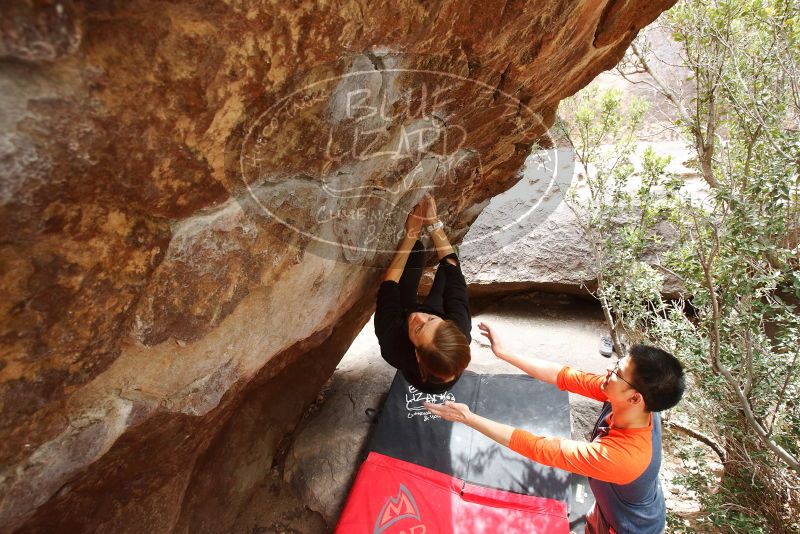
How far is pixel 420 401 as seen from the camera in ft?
16.4

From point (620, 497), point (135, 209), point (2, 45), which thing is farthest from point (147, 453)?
point (620, 497)

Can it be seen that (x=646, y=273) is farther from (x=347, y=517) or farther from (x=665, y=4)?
(x=347, y=517)

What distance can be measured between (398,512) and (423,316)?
2.03 m

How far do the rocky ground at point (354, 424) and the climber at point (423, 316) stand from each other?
6.58ft

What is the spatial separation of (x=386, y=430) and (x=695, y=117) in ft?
14.4

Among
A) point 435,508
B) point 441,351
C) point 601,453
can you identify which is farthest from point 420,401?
point 601,453

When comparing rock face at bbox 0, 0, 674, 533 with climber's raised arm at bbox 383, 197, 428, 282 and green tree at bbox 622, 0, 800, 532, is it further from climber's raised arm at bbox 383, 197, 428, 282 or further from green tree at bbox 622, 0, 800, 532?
green tree at bbox 622, 0, 800, 532

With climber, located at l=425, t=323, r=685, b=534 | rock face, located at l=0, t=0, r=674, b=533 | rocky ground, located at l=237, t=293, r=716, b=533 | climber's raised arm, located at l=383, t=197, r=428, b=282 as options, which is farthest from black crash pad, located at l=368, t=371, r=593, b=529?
climber's raised arm, located at l=383, t=197, r=428, b=282

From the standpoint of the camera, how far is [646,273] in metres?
4.68
